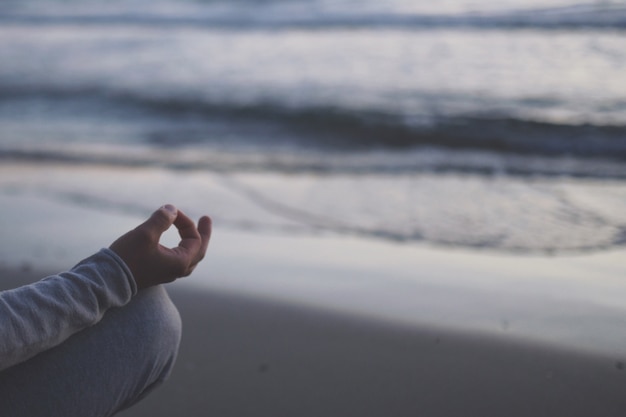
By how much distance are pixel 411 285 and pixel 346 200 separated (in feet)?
5.52

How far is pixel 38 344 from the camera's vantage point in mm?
1252

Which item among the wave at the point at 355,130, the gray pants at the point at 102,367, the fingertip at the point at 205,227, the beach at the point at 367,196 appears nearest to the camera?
the gray pants at the point at 102,367

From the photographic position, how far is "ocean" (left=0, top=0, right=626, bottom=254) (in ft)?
15.8

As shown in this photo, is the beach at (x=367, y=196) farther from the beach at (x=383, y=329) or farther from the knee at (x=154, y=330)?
the knee at (x=154, y=330)

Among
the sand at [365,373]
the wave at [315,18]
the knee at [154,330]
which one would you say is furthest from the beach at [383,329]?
the wave at [315,18]

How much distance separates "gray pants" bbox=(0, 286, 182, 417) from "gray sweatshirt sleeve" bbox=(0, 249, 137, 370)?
0.07 m

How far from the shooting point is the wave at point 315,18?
1054 centimetres

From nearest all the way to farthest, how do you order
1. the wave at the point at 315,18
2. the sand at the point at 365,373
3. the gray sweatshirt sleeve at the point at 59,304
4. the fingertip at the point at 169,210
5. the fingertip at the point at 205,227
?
the gray sweatshirt sleeve at the point at 59,304, the fingertip at the point at 169,210, the fingertip at the point at 205,227, the sand at the point at 365,373, the wave at the point at 315,18

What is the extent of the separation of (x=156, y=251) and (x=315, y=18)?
1316cm

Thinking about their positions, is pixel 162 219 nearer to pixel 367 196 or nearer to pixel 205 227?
pixel 205 227

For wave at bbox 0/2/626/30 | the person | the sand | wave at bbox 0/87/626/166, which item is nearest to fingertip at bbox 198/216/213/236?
the person

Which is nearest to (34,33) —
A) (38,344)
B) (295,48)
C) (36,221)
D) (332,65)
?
(295,48)

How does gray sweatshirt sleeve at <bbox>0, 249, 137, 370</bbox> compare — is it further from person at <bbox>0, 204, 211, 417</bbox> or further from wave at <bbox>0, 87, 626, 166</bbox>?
wave at <bbox>0, 87, 626, 166</bbox>

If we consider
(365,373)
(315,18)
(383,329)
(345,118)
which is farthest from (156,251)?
(315,18)
